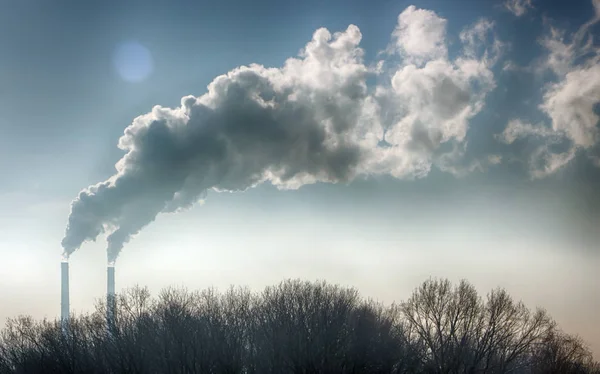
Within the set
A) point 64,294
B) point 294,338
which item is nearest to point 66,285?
point 64,294

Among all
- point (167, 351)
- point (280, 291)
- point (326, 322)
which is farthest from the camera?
point (280, 291)

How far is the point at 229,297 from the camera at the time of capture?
158 feet

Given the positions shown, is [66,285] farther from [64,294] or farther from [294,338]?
[294,338]

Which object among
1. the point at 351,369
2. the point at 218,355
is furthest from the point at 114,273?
the point at 351,369

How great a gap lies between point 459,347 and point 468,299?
4.25m

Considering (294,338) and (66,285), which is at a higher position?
(66,285)

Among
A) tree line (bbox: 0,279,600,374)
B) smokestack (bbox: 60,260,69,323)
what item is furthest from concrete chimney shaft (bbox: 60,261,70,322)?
tree line (bbox: 0,279,600,374)

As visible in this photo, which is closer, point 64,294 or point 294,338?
point 294,338

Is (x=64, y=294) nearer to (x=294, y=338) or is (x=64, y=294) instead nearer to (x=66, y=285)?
(x=66, y=285)

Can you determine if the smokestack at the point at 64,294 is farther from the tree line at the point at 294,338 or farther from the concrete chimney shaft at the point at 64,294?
the tree line at the point at 294,338

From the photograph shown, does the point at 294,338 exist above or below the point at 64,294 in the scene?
below

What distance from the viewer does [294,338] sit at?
140 ft

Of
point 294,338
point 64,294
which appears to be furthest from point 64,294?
point 294,338

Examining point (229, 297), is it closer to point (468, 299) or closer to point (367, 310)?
point (367, 310)
